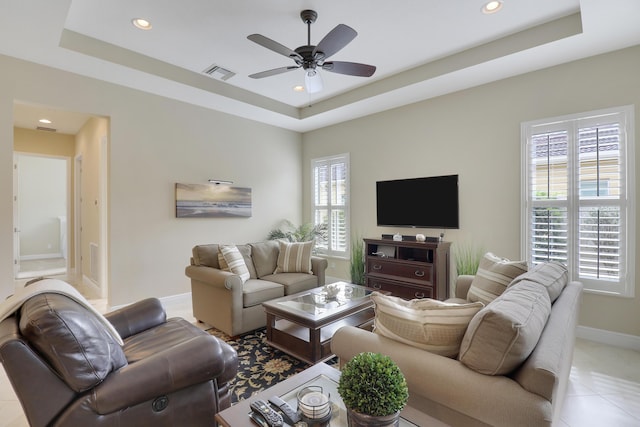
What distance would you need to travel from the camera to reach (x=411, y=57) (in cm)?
359

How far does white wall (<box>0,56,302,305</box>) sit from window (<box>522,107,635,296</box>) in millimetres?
4012

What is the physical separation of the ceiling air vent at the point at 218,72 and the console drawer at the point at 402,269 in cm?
310

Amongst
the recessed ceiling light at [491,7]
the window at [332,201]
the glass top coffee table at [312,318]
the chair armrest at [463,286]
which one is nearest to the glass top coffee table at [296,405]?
the glass top coffee table at [312,318]

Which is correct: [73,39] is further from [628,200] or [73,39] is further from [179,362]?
[628,200]

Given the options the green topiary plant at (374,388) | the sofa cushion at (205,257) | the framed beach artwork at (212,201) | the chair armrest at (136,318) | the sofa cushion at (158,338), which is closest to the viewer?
the green topiary plant at (374,388)

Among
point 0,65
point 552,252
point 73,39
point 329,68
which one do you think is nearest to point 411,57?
point 329,68

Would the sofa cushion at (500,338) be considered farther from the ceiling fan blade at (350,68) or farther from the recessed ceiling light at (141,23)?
the recessed ceiling light at (141,23)

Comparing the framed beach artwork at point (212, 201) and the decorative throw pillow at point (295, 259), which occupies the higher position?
the framed beach artwork at point (212, 201)

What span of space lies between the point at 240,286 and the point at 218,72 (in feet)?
8.79

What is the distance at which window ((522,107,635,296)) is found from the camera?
2965 millimetres

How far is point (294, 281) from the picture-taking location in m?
3.69

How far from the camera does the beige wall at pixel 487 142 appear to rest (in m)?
3.04

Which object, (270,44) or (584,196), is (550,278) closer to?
(584,196)

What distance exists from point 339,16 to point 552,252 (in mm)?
3261
